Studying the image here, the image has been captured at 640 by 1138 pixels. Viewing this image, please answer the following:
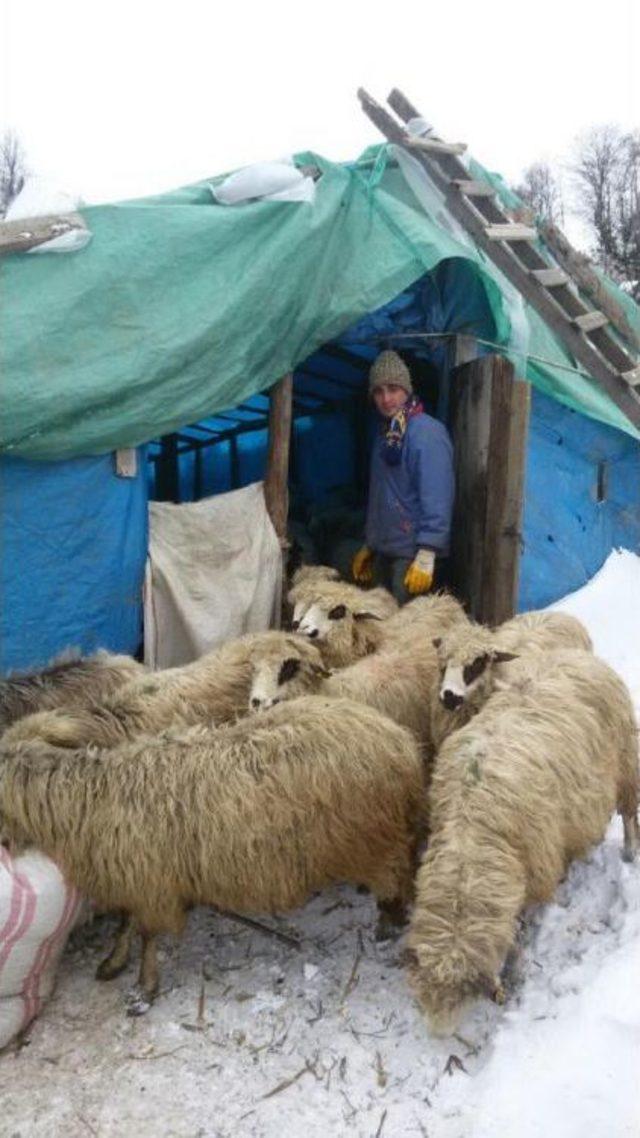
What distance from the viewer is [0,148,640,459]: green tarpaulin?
478 centimetres

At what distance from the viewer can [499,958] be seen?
2688 millimetres

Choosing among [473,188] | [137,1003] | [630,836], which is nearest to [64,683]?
[137,1003]

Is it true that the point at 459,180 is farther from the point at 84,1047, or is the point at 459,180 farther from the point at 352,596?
the point at 84,1047

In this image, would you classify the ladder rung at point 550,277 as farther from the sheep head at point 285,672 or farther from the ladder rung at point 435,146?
the sheep head at point 285,672

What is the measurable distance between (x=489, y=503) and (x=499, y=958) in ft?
13.1

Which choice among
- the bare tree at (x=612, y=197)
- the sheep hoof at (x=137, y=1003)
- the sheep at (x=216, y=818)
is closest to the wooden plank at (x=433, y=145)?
the sheep at (x=216, y=818)

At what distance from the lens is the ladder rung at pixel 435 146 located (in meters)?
5.93

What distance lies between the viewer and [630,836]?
3732mm

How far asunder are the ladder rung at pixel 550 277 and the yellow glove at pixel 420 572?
190cm

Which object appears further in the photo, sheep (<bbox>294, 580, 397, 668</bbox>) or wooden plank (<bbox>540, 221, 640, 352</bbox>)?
wooden plank (<bbox>540, 221, 640, 352</bbox>)

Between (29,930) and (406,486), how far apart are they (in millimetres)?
4075

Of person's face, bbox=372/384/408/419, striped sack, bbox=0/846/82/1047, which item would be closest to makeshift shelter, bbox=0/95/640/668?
person's face, bbox=372/384/408/419

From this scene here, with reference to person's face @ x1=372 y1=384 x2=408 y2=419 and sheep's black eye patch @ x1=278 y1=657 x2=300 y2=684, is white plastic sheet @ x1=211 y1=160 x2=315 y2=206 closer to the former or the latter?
person's face @ x1=372 y1=384 x2=408 y2=419

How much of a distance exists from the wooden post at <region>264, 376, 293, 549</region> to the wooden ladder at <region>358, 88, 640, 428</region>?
1617mm
